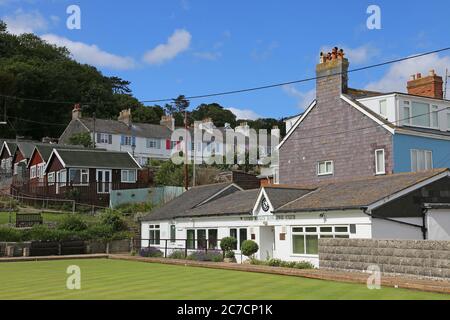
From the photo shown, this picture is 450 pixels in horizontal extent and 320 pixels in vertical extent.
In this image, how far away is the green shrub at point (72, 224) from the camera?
38.4 meters

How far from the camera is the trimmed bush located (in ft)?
110

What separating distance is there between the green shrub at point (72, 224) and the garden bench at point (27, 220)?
1.41m

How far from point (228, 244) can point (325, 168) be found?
9.34m

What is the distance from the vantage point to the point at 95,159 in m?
52.6

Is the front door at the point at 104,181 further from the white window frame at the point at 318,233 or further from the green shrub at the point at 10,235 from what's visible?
the white window frame at the point at 318,233

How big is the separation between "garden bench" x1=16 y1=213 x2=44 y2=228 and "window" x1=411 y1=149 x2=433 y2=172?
23.3 m

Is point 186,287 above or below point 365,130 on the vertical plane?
below

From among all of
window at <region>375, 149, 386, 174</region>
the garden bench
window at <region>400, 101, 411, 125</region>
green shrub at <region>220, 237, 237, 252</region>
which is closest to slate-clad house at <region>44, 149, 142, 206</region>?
the garden bench

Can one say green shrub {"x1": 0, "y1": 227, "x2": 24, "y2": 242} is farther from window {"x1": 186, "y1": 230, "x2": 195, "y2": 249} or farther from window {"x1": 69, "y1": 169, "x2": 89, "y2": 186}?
window {"x1": 69, "y1": 169, "x2": 89, "y2": 186}

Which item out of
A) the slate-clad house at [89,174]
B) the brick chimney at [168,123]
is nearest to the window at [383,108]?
the slate-clad house at [89,174]

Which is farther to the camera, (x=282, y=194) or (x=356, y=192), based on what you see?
(x=282, y=194)

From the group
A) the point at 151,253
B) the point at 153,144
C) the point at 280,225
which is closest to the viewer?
the point at 280,225

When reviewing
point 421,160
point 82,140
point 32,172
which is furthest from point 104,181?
point 421,160

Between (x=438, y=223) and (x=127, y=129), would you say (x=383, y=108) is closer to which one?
(x=438, y=223)
